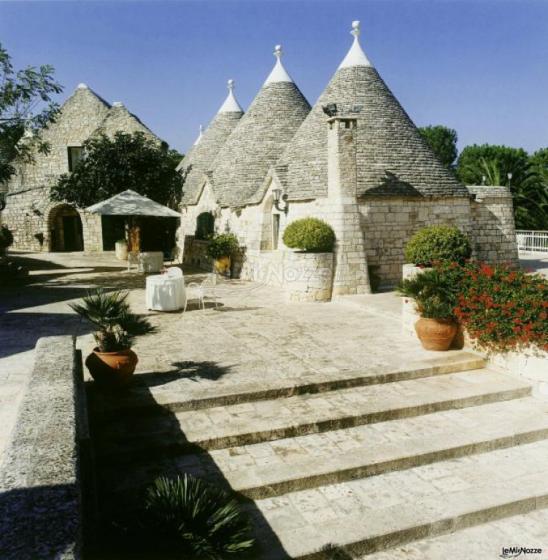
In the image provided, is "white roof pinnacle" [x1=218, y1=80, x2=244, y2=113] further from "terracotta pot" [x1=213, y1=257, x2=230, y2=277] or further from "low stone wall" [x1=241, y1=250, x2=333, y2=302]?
"low stone wall" [x1=241, y1=250, x2=333, y2=302]

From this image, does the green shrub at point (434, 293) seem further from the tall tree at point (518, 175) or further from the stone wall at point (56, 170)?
the tall tree at point (518, 175)

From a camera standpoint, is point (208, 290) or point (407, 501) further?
point (208, 290)

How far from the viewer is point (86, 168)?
21.7 meters

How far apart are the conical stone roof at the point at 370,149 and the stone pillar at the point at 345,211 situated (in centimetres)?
147

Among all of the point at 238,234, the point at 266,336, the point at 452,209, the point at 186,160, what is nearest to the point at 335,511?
the point at 266,336

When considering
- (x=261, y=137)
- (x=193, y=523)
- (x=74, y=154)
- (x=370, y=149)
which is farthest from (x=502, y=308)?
(x=74, y=154)

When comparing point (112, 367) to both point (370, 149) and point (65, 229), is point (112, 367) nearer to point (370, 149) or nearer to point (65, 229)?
point (370, 149)

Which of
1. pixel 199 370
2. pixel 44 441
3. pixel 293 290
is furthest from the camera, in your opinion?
pixel 293 290

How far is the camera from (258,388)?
634 cm

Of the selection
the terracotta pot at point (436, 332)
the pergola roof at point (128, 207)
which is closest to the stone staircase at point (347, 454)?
the terracotta pot at point (436, 332)

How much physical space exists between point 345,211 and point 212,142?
49.2 feet

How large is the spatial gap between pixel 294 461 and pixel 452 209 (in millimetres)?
12600

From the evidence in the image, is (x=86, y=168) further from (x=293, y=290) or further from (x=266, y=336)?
(x=266, y=336)

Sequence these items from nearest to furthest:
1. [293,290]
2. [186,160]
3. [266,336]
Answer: [266,336] < [293,290] < [186,160]
